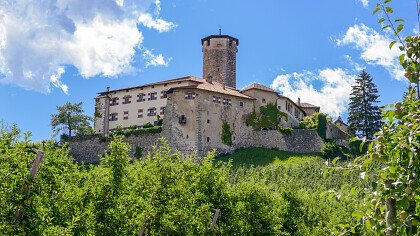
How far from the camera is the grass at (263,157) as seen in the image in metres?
71.6

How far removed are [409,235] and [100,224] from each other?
14.0m

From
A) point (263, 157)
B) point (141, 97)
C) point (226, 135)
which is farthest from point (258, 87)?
point (141, 97)

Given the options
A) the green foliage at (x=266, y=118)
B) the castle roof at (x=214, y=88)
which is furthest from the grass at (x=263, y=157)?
the castle roof at (x=214, y=88)

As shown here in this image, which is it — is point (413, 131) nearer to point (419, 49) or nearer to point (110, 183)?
point (419, 49)

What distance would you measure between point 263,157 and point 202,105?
11.6m

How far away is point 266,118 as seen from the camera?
8075 cm

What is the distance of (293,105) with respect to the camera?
89.5 metres

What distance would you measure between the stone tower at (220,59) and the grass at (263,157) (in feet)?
59.6

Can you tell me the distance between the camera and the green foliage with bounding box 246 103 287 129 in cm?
8012

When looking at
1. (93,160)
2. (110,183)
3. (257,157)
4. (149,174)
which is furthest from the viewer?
(93,160)

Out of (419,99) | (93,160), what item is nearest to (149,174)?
(419,99)

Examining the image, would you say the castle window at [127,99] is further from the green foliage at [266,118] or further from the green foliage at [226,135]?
the green foliage at [266,118]

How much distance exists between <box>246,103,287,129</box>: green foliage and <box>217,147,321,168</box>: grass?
4327mm

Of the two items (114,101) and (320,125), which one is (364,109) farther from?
(114,101)
